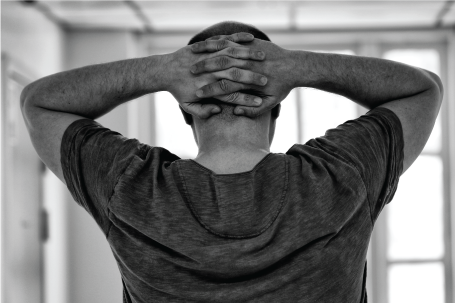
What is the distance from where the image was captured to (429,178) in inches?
215

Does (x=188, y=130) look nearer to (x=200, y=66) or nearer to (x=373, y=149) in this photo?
(x=200, y=66)

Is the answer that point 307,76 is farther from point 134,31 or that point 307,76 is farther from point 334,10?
point 134,31

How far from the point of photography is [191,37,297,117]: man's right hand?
3.26 ft

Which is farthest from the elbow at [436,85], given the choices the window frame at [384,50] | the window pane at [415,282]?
the window pane at [415,282]

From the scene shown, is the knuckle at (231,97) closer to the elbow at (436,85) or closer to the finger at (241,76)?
the finger at (241,76)

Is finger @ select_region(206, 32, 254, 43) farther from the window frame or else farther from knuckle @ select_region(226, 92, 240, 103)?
the window frame

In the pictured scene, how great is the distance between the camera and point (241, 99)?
0.98 meters

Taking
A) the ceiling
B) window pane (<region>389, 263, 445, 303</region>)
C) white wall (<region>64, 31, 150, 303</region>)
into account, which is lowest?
window pane (<region>389, 263, 445, 303</region>)

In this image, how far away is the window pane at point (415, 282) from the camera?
536cm

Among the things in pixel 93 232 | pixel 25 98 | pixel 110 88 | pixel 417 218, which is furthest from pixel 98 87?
pixel 417 218

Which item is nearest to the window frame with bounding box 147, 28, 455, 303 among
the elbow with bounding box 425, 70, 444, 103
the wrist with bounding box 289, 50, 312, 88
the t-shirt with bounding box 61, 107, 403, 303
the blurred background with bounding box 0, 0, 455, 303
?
the blurred background with bounding box 0, 0, 455, 303

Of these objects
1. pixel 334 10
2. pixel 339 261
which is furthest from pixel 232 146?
pixel 334 10

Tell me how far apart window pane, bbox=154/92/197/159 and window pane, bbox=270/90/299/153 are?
2.47 feet

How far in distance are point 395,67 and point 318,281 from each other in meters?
0.41
